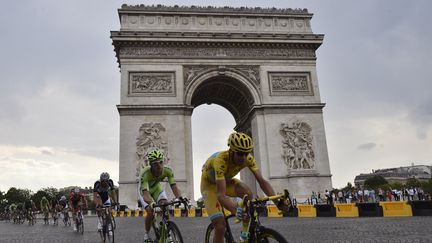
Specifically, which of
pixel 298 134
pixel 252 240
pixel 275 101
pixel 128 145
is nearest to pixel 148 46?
pixel 128 145

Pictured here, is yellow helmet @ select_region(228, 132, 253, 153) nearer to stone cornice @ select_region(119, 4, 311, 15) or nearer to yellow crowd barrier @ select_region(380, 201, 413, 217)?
yellow crowd barrier @ select_region(380, 201, 413, 217)

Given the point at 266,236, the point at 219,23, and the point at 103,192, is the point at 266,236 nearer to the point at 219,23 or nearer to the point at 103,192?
the point at 103,192

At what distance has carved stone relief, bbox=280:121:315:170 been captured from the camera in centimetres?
2625

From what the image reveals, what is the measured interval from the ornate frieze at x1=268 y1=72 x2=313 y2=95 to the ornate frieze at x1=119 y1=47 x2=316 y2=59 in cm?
138

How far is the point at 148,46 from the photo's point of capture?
27453mm

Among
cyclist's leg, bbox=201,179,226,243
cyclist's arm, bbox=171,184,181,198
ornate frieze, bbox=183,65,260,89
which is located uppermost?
ornate frieze, bbox=183,65,260,89

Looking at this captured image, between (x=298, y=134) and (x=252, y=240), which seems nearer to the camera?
(x=252, y=240)

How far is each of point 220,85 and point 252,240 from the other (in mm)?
27153

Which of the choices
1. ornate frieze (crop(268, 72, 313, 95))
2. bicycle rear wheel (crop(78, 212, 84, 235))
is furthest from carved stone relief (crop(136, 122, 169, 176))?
bicycle rear wheel (crop(78, 212, 84, 235))

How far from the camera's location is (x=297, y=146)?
87.5 feet

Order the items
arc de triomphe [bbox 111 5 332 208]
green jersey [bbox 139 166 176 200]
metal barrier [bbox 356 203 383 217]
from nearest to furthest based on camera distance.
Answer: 1. green jersey [bbox 139 166 176 200]
2. metal barrier [bbox 356 203 383 217]
3. arc de triomphe [bbox 111 5 332 208]

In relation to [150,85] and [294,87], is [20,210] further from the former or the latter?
[294,87]

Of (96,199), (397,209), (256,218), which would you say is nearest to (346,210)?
(397,209)

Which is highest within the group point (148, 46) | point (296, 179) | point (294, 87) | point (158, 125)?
point (148, 46)
